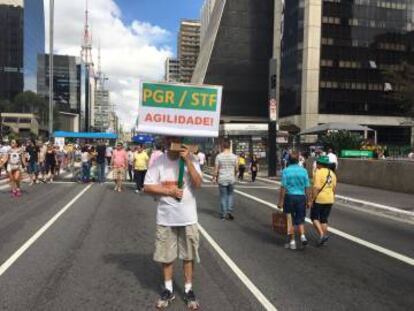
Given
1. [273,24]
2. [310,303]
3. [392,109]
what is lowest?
[310,303]

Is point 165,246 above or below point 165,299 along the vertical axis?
above

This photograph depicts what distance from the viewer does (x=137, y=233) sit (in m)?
10.7

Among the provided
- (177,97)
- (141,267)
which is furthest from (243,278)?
(177,97)

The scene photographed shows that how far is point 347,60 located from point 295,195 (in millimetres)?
73071

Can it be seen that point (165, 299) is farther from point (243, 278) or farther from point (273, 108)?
point (273, 108)

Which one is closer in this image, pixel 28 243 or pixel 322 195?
pixel 28 243

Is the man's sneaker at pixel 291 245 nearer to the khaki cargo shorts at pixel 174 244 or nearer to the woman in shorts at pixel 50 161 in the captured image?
the khaki cargo shorts at pixel 174 244

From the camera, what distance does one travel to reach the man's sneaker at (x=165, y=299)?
19.3ft

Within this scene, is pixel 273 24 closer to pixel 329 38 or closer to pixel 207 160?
pixel 329 38

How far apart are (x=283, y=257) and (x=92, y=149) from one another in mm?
19088

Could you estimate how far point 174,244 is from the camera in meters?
6.07

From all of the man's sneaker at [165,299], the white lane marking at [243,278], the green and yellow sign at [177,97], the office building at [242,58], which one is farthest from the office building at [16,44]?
the man's sneaker at [165,299]

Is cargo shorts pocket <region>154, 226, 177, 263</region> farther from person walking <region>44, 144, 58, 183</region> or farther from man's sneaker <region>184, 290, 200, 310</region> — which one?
person walking <region>44, 144, 58, 183</region>

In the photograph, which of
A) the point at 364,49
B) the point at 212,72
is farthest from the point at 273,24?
the point at 364,49
